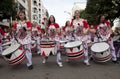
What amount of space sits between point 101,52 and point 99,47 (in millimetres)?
507

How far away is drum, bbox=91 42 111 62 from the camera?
8.27 meters

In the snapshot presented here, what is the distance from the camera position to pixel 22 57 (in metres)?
7.95

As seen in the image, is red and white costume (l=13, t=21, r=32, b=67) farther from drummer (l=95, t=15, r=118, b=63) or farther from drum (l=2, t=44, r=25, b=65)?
drummer (l=95, t=15, r=118, b=63)

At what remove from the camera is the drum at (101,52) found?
27.1 ft

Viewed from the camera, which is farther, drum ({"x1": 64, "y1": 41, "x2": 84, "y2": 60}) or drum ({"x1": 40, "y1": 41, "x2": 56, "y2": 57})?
drum ({"x1": 40, "y1": 41, "x2": 56, "y2": 57})

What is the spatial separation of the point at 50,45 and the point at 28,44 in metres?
0.74

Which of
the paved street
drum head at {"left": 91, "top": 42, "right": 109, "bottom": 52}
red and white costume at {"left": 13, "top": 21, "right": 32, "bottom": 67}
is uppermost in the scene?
red and white costume at {"left": 13, "top": 21, "right": 32, "bottom": 67}

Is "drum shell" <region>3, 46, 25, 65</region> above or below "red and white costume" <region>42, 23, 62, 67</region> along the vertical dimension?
below

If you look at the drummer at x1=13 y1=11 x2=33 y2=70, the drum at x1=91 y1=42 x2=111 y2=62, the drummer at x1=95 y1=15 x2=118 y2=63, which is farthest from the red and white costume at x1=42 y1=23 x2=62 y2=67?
the drummer at x1=95 y1=15 x2=118 y2=63

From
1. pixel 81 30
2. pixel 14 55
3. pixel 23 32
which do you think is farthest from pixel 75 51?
pixel 14 55

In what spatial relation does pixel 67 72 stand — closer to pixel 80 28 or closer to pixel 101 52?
pixel 101 52

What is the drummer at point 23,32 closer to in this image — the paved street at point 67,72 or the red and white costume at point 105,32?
the paved street at point 67,72

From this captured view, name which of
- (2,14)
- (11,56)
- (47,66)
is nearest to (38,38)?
(47,66)

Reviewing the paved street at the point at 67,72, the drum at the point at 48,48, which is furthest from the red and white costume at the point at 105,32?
the drum at the point at 48,48
